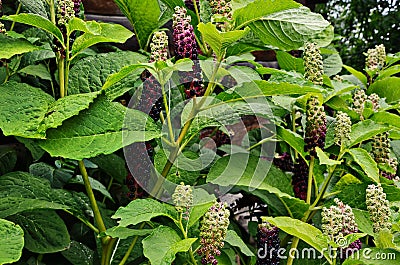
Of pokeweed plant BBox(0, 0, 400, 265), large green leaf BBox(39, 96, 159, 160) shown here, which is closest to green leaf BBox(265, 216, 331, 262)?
pokeweed plant BBox(0, 0, 400, 265)

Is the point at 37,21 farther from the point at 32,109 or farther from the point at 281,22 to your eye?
the point at 281,22

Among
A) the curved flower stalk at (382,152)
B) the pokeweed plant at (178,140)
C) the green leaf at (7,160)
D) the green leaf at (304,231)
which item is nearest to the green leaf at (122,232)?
the pokeweed plant at (178,140)

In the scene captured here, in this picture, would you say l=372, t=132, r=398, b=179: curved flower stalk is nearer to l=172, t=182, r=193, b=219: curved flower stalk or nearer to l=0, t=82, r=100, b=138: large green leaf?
l=172, t=182, r=193, b=219: curved flower stalk

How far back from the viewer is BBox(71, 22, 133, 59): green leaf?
36.4 inches

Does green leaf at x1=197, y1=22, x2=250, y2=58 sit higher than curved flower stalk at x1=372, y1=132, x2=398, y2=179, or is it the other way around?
green leaf at x1=197, y1=22, x2=250, y2=58

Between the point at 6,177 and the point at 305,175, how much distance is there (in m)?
0.61

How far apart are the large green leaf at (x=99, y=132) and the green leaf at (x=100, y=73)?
3.6 inches

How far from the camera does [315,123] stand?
39.6 inches

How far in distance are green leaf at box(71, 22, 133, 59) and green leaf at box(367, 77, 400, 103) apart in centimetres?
77

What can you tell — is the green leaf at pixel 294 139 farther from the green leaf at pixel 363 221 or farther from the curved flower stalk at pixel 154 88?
the curved flower stalk at pixel 154 88

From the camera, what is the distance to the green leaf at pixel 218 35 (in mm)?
831

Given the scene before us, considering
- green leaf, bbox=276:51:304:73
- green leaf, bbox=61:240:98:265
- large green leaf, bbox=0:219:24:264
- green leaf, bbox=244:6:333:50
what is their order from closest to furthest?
large green leaf, bbox=0:219:24:264
green leaf, bbox=244:6:333:50
green leaf, bbox=61:240:98:265
green leaf, bbox=276:51:304:73

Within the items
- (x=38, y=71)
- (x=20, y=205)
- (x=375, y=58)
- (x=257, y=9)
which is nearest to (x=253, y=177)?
(x=257, y=9)

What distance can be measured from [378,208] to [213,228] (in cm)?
27
